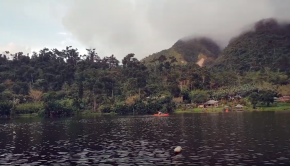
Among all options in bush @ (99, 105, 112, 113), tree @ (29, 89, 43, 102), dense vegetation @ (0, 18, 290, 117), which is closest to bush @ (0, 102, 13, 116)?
dense vegetation @ (0, 18, 290, 117)

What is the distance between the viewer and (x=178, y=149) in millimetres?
30172

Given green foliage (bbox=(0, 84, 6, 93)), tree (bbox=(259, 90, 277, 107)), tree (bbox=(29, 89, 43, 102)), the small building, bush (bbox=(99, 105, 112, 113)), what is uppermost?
green foliage (bbox=(0, 84, 6, 93))

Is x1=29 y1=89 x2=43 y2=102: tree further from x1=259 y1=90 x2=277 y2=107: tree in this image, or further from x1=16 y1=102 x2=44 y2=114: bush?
x1=259 y1=90 x2=277 y2=107: tree

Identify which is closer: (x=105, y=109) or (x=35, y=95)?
(x=105, y=109)

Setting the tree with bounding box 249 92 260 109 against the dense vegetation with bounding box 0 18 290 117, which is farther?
the dense vegetation with bounding box 0 18 290 117

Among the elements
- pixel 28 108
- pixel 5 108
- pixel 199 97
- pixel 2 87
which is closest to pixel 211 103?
pixel 199 97

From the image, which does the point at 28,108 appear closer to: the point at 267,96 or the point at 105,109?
the point at 105,109

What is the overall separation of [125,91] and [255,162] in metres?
120

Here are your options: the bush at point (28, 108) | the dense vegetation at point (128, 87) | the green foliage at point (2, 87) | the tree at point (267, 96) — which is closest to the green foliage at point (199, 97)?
the dense vegetation at point (128, 87)

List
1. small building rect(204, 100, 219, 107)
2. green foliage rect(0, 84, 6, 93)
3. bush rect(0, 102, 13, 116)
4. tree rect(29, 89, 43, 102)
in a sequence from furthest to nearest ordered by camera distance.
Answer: green foliage rect(0, 84, 6, 93) → tree rect(29, 89, 43, 102) → small building rect(204, 100, 219, 107) → bush rect(0, 102, 13, 116)

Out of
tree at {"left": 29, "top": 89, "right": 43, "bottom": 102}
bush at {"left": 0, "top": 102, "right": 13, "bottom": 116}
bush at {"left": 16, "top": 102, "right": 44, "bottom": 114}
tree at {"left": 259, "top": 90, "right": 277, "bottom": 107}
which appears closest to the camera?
tree at {"left": 259, "top": 90, "right": 277, "bottom": 107}

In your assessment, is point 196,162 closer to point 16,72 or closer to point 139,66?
point 139,66

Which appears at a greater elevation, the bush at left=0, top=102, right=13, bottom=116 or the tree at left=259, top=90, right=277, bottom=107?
the tree at left=259, top=90, right=277, bottom=107

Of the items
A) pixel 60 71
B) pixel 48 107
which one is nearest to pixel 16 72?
pixel 60 71
